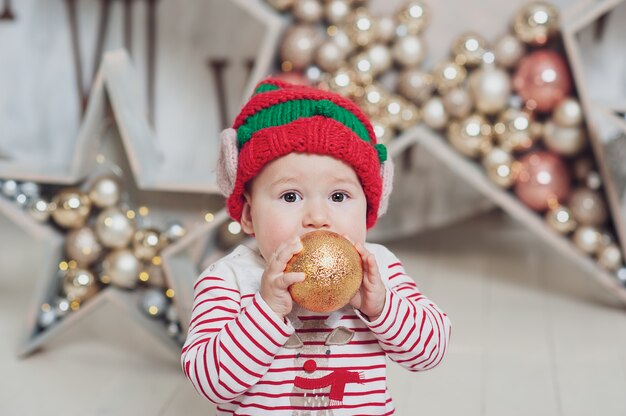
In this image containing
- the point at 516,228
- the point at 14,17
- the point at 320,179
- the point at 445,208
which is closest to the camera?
the point at 320,179

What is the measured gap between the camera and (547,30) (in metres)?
1.65

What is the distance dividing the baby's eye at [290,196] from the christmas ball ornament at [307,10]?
0.80 meters

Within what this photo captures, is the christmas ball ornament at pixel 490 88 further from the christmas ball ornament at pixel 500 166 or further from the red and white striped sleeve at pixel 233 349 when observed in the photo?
the red and white striped sleeve at pixel 233 349

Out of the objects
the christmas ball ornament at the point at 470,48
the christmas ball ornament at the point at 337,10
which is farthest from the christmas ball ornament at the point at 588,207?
the christmas ball ornament at the point at 337,10

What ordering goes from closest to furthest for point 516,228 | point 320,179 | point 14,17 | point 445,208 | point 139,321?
point 320,179
point 139,321
point 14,17
point 445,208
point 516,228

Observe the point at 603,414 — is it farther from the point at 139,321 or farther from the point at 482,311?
the point at 139,321

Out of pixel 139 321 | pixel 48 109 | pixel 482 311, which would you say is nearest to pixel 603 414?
pixel 482 311

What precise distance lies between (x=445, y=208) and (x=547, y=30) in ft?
2.13

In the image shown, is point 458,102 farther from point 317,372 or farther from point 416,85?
point 317,372

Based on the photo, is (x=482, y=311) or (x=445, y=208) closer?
(x=482, y=311)

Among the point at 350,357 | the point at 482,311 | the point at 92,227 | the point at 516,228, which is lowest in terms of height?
the point at 516,228

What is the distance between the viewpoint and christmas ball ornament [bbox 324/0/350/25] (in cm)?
169

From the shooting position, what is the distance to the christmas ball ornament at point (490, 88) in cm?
166

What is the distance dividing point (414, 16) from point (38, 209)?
840 millimetres
